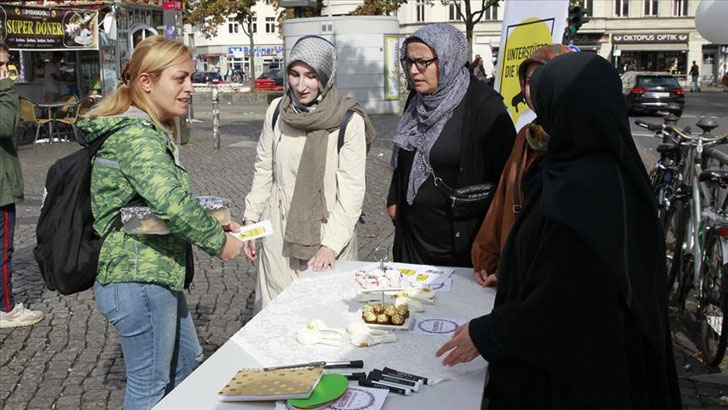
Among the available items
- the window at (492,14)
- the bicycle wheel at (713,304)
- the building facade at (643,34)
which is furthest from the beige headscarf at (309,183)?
the window at (492,14)

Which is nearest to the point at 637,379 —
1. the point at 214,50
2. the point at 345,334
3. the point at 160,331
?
the point at 345,334

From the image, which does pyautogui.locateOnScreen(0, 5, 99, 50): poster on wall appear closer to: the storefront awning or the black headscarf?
the black headscarf

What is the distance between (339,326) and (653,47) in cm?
5895

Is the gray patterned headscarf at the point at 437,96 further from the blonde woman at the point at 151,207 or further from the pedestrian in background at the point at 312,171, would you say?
the blonde woman at the point at 151,207

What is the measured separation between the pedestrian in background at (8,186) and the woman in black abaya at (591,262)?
4.18 meters

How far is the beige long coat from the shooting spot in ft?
12.5

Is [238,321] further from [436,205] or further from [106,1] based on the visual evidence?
[106,1]

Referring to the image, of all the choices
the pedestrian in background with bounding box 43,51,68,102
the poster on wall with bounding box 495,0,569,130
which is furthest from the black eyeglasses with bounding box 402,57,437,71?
the pedestrian in background with bounding box 43,51,68,102

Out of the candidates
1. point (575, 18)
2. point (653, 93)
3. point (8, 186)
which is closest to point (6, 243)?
point (8, 186)

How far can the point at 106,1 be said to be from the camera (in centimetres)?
1761

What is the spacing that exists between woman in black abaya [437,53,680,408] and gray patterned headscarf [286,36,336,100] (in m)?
1.80

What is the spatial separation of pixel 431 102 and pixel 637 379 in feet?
6.94

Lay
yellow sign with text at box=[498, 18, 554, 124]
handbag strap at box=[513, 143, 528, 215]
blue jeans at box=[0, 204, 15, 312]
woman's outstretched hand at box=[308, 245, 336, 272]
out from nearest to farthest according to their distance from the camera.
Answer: handbag strap at box=[513, 143, 528, 215], woman's outstretched hand at box=[308, 245, 336, 272], yellow sign with text at box=[498, 18, 554, 124], blue jeans at box=[0, 204, 15, 312]

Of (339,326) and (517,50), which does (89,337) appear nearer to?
(339,326)
